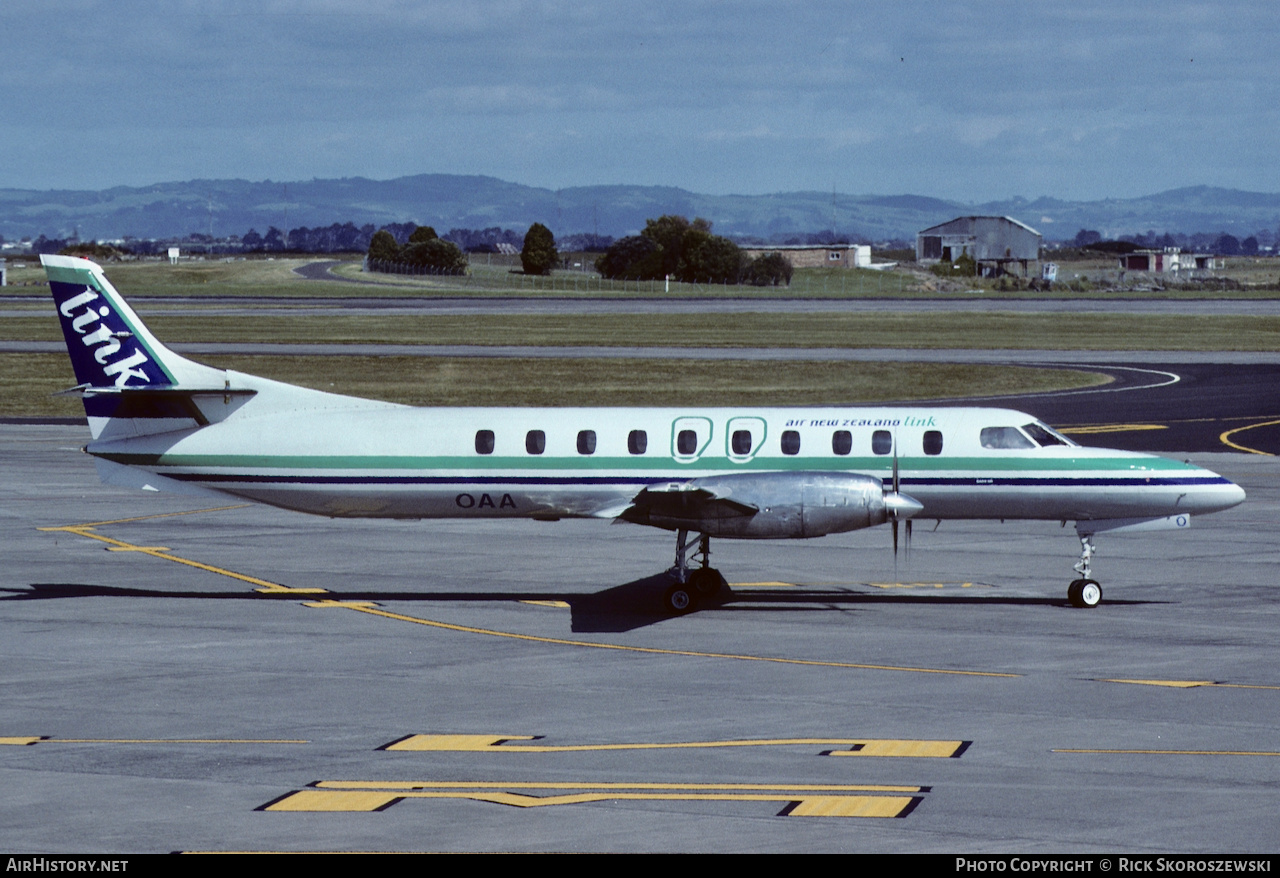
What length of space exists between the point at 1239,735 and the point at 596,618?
34.5 ft

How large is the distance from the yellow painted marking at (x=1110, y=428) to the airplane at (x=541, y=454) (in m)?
24.0

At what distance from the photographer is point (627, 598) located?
26812 mm

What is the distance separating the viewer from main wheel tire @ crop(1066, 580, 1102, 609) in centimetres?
2559

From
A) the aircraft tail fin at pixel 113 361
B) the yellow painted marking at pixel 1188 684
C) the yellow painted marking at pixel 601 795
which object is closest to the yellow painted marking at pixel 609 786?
the yellow painted marking at pixel 601 795

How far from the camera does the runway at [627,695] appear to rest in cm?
1466

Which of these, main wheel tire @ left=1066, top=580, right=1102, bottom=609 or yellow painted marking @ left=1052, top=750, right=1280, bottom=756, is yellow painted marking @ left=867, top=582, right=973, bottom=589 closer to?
main wheel tire @ left=1066, top=580, right=1102, bottom=609

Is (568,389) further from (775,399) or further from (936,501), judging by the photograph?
(936,501)

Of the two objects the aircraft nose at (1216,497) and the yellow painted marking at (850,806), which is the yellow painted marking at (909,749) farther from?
the aircraft nose at (1216,497)

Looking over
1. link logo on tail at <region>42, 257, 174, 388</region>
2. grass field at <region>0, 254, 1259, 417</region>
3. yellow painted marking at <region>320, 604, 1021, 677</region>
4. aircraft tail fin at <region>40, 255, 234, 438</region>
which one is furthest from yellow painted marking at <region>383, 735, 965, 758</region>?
grass field at <region>0, 254, 1259, 417</region>

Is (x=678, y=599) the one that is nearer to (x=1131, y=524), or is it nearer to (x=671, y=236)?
(x=1131, y=524)

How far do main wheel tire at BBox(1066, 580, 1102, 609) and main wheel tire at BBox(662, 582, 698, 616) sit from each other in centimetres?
625

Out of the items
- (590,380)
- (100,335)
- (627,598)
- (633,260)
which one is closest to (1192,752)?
(627,598)

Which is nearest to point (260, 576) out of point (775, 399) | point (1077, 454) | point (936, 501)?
point (936, 501)
